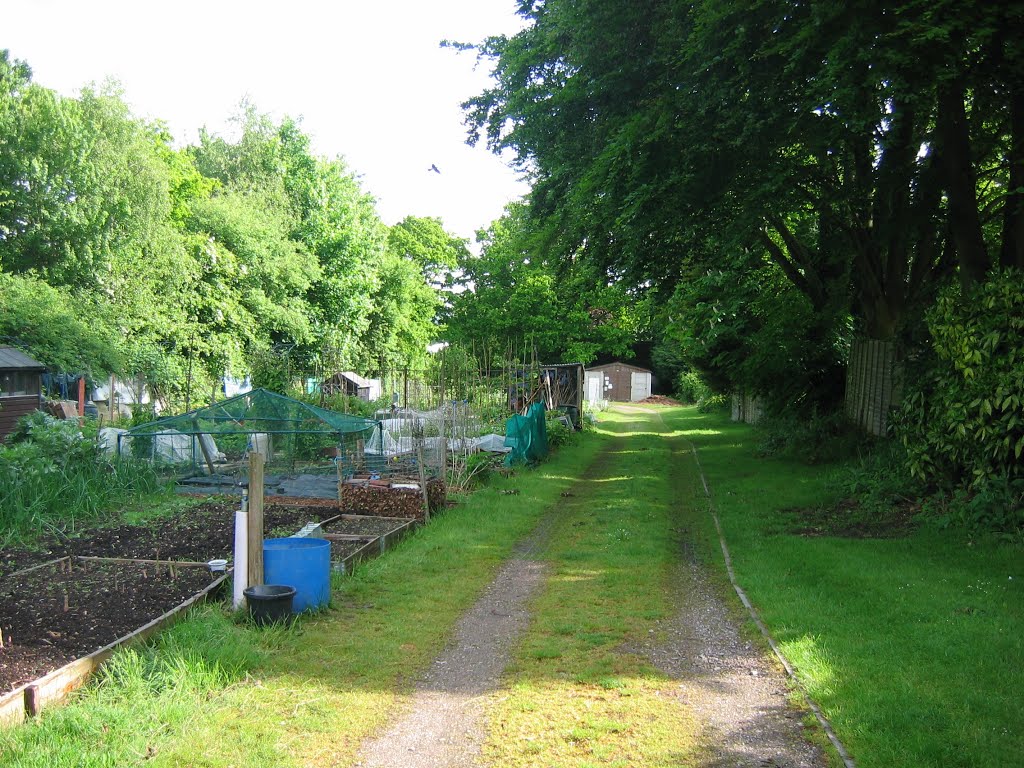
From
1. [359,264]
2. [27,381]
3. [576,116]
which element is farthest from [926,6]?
[359,264]

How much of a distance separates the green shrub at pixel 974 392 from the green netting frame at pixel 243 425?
8.30m

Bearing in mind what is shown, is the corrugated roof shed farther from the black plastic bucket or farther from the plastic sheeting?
the black plastic bucket

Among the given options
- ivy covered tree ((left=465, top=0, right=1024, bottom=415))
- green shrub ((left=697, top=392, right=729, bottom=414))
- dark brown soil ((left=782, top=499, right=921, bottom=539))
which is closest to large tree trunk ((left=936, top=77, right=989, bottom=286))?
ivy covered tree ((left=465, top=0, right=1024, bottom=415))

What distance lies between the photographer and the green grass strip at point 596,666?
4.38 m

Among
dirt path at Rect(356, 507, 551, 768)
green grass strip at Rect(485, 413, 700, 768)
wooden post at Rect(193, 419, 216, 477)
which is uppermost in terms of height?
wooden post at Rect(193, 419, 216, 477)

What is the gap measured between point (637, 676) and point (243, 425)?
9.90 meters

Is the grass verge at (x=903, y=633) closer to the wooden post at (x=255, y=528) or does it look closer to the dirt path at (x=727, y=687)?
the dirt path at (x=727, y=687)

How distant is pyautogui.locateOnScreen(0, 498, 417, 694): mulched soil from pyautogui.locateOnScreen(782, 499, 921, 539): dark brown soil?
5.60 meters

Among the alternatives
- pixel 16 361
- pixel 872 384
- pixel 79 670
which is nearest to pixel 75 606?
pixel 79 670

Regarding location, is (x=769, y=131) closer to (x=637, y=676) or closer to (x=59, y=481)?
(x=637, y=676)

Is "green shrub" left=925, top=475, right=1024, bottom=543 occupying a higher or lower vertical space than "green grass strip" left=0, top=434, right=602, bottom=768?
higher

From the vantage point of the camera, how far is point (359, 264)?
39.1 meters

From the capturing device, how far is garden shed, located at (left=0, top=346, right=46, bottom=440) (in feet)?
60.2

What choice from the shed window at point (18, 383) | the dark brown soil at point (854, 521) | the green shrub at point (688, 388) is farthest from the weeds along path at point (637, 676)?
the green shrub at point (688, 388)
